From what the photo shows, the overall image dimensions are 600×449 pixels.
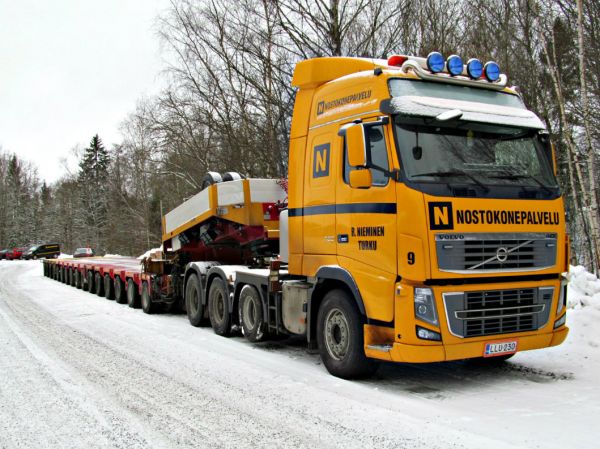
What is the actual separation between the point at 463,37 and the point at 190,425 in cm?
1657

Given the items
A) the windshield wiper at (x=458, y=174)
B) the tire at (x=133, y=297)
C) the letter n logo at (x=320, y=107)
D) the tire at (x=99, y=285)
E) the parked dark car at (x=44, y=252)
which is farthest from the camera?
the parked dark car at (x=44, y=252)

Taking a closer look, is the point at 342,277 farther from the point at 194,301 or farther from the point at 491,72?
the point at 194,301

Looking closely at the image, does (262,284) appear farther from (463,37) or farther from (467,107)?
(463,37)

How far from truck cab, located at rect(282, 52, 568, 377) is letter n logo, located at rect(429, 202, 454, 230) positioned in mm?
10

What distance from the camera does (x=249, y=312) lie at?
8.59 meters

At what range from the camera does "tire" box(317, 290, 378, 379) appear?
19.6 feet

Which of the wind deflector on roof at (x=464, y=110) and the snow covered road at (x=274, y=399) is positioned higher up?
the wind deflector on roof at (x=464, y=110)

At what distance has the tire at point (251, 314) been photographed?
8.13 meters

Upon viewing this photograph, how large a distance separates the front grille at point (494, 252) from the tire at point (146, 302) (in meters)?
8.77

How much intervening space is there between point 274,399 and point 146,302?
26.4 feet

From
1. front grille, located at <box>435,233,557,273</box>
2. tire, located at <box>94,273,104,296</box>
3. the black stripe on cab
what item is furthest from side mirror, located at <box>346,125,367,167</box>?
tire, located at <box>94,273,104,296</box>

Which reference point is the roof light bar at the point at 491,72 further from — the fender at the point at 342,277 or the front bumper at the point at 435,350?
the front bumper at the point at 435,350

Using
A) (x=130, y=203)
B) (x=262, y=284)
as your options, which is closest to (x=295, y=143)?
(x=262, y=284)

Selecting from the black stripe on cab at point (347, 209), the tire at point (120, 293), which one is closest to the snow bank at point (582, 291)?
the black stripe on cab at point (347, 209)
